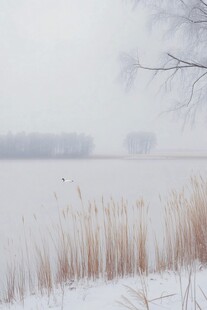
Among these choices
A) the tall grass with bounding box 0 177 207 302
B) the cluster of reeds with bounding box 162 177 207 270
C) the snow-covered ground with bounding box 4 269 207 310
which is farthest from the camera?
the cluster of reeds with bounding box 162 177 207 270

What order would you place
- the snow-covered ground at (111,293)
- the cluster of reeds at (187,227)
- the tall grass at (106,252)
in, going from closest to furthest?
the snow-covered ground at (111,293) → the tall grass at (106,252) → the cluster of reeds at (187,227)

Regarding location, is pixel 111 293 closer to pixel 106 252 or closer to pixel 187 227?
pixel 106 252

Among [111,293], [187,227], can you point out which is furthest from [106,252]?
[187,227]

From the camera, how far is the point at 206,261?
4121 mm

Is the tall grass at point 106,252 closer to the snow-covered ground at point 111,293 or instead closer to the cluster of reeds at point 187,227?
the cluster of reeds at point 187,227

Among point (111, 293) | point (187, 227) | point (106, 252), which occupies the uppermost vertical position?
point (187, 227)

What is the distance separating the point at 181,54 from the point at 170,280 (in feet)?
14.9

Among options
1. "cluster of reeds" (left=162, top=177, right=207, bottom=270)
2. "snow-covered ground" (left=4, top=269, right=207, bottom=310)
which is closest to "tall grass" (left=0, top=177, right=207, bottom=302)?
"cluster of reeds" (left=162, top=177, right=207, bottom=270)

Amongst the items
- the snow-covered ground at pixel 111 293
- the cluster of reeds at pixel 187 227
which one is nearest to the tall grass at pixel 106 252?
the cluster of reeds at pixel 187 227

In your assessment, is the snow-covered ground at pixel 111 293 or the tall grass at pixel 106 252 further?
the tall grass at pixel 106 252

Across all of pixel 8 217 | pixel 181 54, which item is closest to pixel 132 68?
pixel 181 54

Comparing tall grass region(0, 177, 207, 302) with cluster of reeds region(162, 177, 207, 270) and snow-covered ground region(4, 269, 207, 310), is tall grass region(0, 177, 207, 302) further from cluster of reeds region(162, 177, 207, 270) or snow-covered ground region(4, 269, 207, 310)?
snow-covered ground region(4, 269, 207, 310)

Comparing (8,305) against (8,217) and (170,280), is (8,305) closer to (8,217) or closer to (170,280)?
(170,280)

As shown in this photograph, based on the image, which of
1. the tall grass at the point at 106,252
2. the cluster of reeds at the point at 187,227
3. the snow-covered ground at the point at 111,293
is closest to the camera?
the snow-covered ground at the point at 111,293
